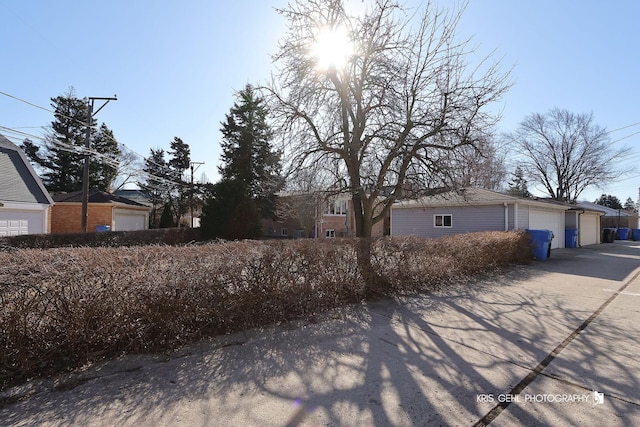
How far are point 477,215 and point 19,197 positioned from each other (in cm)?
2086

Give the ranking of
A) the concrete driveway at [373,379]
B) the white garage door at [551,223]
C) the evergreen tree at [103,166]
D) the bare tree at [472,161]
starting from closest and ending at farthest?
the concrete driveway at [373,379], the bare tree at [472,161], the white garage door at [551,223], the evergreen tree at [103,166]

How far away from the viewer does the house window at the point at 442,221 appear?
56.0 ft

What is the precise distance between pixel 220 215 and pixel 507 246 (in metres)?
16.4

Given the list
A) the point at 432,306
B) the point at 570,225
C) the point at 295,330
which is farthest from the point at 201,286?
the point at 570,225

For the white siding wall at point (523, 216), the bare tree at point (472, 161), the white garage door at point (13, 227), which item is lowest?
the white garage door at point (13, 227)

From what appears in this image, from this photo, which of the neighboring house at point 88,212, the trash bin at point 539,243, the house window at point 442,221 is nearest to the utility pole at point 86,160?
the neighboring house at point 88,212

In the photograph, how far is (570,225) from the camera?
20984 mm

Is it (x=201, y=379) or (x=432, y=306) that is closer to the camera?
(x=201, y=379)

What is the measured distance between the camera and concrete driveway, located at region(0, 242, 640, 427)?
2.57 metres

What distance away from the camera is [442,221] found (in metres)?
17.3

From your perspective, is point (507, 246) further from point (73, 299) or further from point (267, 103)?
point (73, 299)

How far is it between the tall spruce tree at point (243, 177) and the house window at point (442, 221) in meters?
9.11

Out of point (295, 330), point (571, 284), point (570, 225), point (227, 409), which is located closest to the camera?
point (227, 409)

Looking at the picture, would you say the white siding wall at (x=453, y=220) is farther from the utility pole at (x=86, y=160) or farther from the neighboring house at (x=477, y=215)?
the utility pole at (x=86, y=160)
